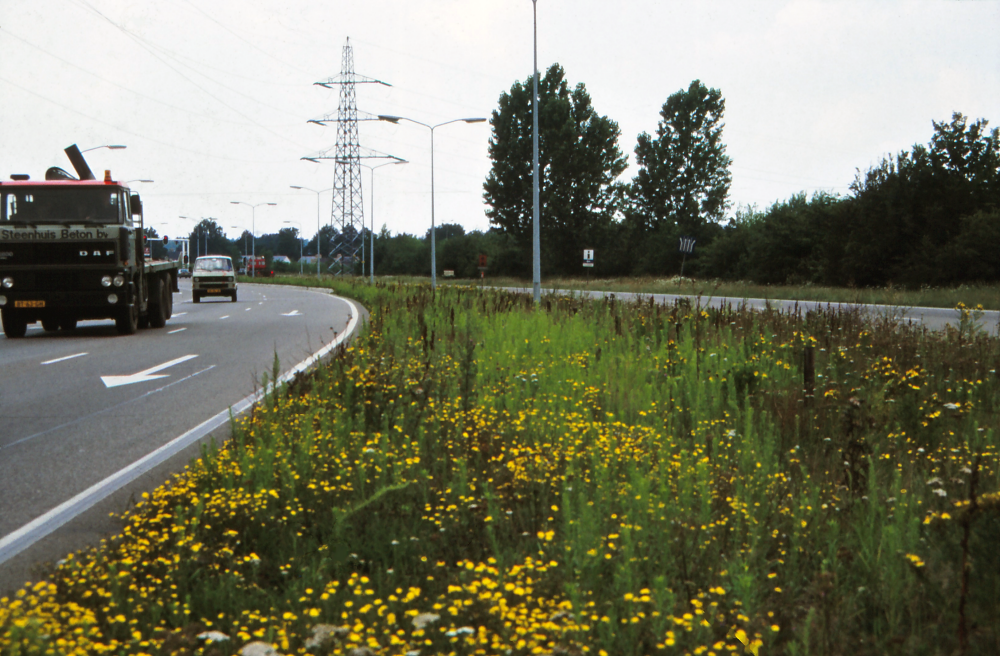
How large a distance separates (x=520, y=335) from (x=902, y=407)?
577cm

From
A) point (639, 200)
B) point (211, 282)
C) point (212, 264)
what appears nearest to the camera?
point (211, 282)

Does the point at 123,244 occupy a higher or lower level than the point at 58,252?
higher

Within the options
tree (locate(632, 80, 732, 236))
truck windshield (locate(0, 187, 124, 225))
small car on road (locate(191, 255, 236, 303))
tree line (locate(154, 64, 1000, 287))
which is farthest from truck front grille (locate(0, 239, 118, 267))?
tree (locate(632, 80, 732, 236))

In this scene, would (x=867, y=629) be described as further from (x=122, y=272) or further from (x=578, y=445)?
(x=122, y=272)

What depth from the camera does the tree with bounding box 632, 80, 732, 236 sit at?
75.3m

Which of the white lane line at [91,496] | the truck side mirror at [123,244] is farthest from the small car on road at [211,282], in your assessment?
the white lane line at [91,496]

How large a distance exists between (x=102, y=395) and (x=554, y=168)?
6405 centimetres

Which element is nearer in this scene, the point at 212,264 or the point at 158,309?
the point at 158,309

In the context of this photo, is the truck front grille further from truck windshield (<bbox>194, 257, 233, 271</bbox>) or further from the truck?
truck windshield (<bbox>194, 257, 233, 271</bbox>)

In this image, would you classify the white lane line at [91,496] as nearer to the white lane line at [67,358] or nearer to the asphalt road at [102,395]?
the asphalt road at [102,395]

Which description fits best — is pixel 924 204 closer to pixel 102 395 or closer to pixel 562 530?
pixel 102 395

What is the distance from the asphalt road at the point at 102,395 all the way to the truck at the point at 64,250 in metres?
0.70

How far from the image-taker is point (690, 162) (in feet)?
249

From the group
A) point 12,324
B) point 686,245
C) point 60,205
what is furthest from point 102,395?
point 686,245
